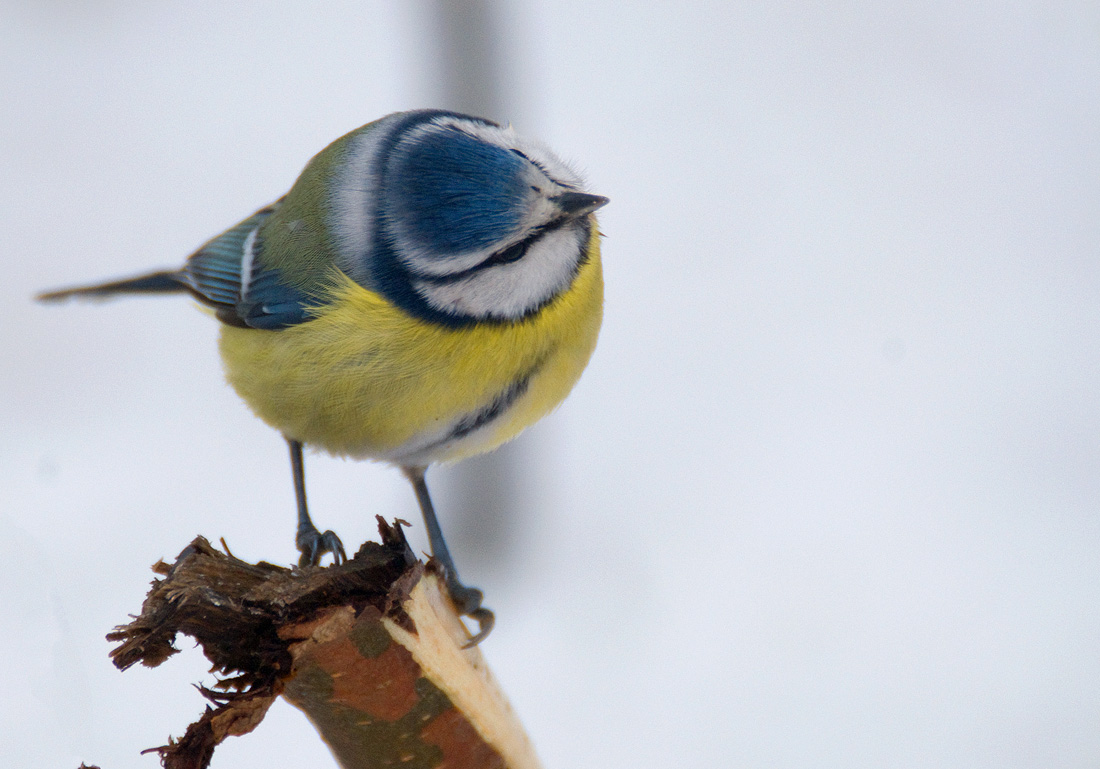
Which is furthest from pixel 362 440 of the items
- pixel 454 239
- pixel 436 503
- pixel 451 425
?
pixel 436 503

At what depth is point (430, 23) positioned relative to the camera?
1.43 metres

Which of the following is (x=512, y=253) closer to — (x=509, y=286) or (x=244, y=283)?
(x=509, y=286)

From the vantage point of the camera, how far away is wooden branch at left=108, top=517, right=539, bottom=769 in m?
0.49

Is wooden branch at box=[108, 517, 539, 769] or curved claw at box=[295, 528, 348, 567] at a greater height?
wooden branch at box=[108, 517, 539, 769]

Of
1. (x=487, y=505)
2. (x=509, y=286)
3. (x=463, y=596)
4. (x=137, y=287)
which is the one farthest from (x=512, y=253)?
(x=487, y=505)

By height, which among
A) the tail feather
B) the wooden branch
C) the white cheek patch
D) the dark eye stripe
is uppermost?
the dark eye stripe

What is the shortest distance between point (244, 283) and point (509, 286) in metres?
0.28

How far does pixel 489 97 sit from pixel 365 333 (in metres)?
0.83

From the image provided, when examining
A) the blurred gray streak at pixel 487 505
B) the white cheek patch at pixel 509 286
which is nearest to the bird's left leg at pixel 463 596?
the white cheek patch at pixel 509 286

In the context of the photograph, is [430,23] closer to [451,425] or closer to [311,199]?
[311,199]

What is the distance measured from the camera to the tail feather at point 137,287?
0.91 metres

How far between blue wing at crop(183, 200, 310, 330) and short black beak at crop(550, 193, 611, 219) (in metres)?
0.22

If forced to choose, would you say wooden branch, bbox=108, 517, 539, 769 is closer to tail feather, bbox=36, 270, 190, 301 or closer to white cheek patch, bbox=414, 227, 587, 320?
white cheek patch, bbox=414, 227, 587, 320

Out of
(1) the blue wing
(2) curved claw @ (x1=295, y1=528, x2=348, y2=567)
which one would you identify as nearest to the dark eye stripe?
(1) the blue wing
